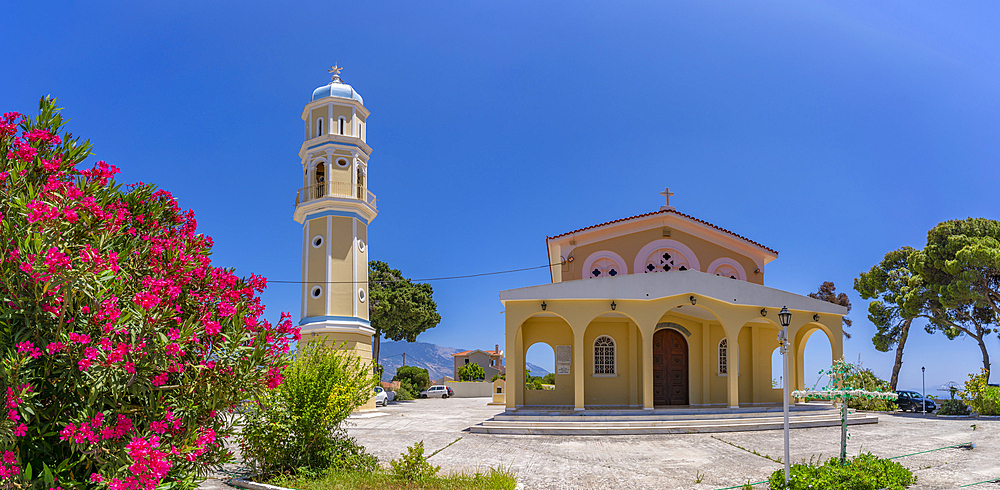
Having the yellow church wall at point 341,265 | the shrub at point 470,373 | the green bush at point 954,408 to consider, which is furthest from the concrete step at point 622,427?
the shrub at point 470,373

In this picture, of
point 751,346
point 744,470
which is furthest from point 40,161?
point 751,346

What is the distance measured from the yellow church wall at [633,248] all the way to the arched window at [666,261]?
45 cm

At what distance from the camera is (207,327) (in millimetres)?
6203

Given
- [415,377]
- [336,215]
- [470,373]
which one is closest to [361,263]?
[336,215]

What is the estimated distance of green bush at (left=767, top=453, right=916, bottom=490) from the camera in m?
8.02

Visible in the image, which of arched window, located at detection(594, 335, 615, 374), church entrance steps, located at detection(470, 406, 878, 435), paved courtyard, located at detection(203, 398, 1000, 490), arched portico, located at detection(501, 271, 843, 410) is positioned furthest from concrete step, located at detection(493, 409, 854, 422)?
arched window, located at detection(594, 335, 615, 374)

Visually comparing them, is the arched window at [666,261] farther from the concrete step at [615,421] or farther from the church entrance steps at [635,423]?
the concrete step at [615,421]

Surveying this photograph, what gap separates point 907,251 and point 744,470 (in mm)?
26346

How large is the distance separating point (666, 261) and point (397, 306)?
2540 cm

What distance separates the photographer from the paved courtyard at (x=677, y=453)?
32.7 ft

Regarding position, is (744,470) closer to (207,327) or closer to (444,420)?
(207,327)

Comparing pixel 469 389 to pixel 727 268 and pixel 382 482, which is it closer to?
pixel 727 268

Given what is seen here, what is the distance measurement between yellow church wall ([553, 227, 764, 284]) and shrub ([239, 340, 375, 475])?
549 inches

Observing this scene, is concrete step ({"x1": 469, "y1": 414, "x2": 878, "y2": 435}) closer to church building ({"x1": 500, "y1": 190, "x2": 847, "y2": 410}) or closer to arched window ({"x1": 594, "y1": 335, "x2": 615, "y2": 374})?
church building ({"x1": 500, "y1": 190, "x2": 847, "y2": 410})
